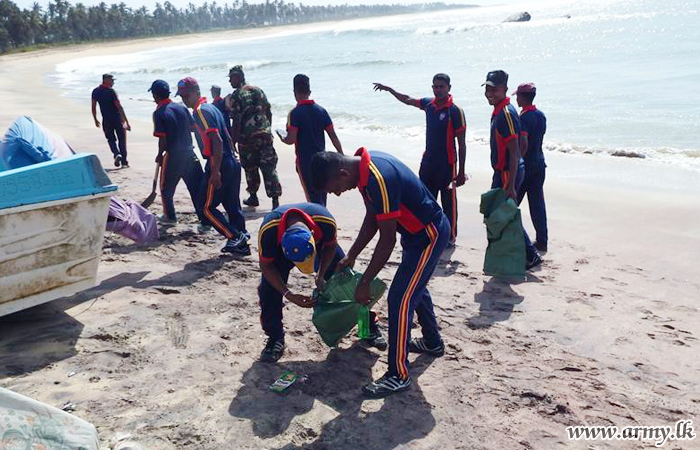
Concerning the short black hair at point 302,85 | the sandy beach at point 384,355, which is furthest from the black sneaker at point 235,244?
the short black hair at point 302,85

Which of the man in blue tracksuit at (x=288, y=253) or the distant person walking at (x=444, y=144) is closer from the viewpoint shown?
the man in blue tracksuit at (x=288, y=253)

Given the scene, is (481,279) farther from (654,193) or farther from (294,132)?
(654,193)

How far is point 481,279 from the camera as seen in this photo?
19.4 feet

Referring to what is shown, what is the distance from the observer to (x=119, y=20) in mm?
86875

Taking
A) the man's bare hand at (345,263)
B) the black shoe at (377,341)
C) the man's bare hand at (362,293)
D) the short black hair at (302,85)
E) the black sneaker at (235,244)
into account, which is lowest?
the black shoe at (377,341)

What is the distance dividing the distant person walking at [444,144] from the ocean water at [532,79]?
5070 millimetres

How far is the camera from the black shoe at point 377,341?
4496 millimetres

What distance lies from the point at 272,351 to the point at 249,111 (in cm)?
405

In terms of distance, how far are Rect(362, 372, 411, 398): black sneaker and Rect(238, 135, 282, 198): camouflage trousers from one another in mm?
4450

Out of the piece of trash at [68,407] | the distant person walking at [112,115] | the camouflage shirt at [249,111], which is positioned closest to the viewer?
the piece of trash at [68,407]

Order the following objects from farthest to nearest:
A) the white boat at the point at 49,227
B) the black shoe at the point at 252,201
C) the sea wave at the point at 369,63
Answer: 1. the sea wave at the point at 369,63
2. the black shoe at the point at 252,201
3. the white boat at the point at 49,227

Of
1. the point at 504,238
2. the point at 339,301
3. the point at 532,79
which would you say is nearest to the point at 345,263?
the point at 339,301

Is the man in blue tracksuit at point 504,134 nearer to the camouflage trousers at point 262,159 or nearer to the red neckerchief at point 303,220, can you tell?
the red neckerchief at point 303,220

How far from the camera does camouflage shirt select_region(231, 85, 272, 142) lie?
7594mm
